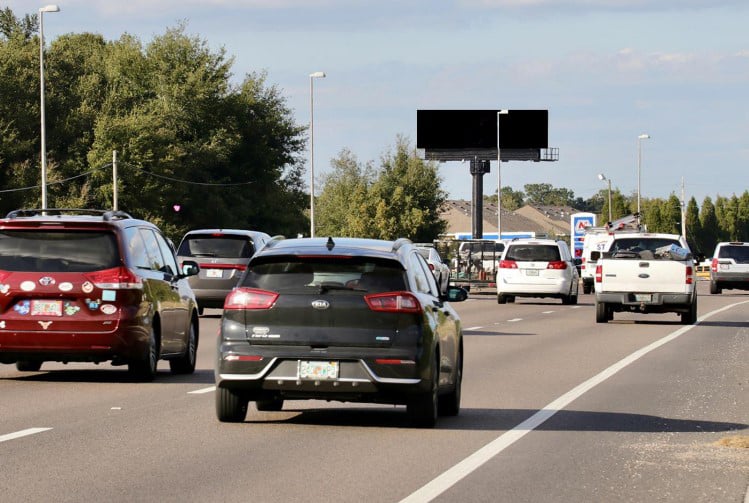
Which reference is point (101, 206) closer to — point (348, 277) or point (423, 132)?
point (423, 132)

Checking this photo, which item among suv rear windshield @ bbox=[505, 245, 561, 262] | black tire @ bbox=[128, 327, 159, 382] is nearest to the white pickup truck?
suv rear windshield @ bbox=[505, 245, 561, 262]

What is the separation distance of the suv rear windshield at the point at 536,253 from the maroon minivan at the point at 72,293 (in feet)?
86.5

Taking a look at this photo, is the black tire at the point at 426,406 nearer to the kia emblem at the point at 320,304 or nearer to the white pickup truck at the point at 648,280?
the kia emblem at the point at 320,304

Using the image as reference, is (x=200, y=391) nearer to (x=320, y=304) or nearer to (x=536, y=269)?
(x=320, y=304)

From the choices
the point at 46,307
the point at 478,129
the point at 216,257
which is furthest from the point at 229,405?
the point at 478,129

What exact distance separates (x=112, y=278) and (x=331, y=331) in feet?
16.1

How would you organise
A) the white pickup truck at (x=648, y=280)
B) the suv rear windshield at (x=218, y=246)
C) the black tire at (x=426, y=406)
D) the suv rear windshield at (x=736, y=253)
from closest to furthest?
the black tire at (x=426, y=406)
the white pickup truck at (x=648, y=280)
the suv rear windshield at (x=218, y=246)
the suv rear windshield at (x=736, y=253)

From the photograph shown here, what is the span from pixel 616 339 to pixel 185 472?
58.7ft

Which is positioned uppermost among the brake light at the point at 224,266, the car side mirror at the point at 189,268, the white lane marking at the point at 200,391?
the car side mirror at the point at 189,268

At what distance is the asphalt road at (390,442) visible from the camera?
9.49 meters

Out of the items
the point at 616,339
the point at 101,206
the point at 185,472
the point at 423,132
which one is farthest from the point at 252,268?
the point at 423,132

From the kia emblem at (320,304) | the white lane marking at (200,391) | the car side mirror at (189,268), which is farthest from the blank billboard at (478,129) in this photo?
the kia emblem at (320,304)

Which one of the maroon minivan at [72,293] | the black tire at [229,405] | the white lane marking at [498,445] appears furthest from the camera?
the maroon minivan at [72,293]

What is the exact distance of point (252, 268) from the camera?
12648mm
